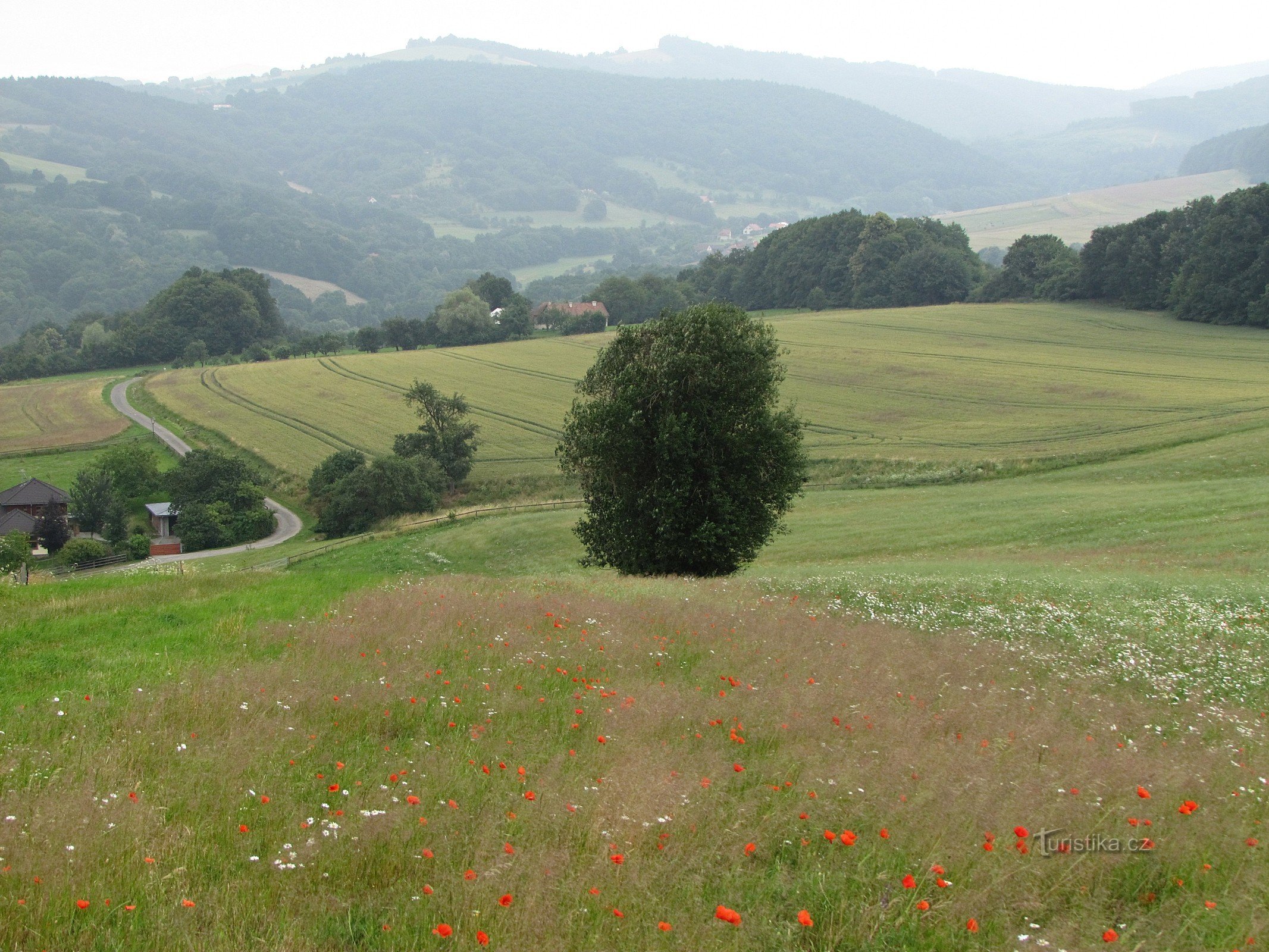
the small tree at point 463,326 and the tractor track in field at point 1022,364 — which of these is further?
the small tree at point 463,326

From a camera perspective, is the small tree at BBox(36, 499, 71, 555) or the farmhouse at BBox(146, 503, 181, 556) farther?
the farmhouse at BBox(146, 503, 181, 556)

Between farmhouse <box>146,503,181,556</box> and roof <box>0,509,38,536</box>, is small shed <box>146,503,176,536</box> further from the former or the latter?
roof <box>0,509,38,536</box>

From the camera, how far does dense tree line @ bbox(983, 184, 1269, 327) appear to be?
82.9 m

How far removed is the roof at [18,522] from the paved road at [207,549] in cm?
796

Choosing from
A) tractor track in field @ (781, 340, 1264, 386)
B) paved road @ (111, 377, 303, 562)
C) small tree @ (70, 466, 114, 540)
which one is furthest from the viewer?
tractor track in field @ (781, 340, 1264, 386)

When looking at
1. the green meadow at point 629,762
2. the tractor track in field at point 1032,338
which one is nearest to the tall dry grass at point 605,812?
the green meadow at point 629,762

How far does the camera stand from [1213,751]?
8023mm

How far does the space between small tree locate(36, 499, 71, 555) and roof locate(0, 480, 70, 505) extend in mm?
1770

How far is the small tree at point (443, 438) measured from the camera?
61531 mm

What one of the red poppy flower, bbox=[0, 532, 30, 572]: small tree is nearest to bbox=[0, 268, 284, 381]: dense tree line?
bbox=[0, 532, 30, 572]: small tree

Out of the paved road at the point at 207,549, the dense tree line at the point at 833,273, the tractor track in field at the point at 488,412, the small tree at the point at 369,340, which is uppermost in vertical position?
the dense tree line at the point at 833,273

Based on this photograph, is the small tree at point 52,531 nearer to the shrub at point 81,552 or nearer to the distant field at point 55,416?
the shrub at point 81,552

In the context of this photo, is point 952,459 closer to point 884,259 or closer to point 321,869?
point 321,869

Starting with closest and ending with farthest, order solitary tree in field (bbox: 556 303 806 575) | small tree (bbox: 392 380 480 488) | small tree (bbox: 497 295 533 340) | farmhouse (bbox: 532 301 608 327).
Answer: solitary tree in field (bbox: 556 303 806 575) < small tree (bbox: 392 380 480 488) < small tree (bbox: 497 295 533 340) < farmhouse (bbox: 532 301 608 327)
